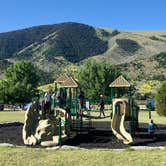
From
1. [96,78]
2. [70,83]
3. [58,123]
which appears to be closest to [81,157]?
[58,123]

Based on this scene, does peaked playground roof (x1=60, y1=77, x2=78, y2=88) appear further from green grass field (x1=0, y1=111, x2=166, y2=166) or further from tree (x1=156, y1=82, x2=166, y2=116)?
tree (x1=156, y1=82, x2=166, y2=116)

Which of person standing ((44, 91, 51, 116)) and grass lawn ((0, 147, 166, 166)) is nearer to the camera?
grass lawn ((0, 147, 166, 166))

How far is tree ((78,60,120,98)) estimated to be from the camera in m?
75.7

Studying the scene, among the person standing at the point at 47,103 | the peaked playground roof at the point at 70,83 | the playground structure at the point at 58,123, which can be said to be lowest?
the playground structure at the point at 58,123

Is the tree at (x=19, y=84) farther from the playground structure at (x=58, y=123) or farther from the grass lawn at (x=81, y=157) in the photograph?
the grass lawn at (x=81, y=157)

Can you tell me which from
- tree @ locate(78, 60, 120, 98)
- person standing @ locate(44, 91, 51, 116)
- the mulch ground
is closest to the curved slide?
the mulch ground

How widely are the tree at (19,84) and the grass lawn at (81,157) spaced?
57503mm

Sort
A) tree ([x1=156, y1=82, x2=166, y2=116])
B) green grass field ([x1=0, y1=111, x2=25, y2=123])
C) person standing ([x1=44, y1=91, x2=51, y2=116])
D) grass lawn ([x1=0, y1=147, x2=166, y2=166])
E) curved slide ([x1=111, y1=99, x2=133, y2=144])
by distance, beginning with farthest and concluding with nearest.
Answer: tree ([x1=156, y1=82, x2=166, y2=116]) → green grass field ([x1=0, y1=111, x2=25, y2=123]) → person standing ([x1=44, y1=91, x2=51, y2=116]) → curved slide ([x1=111, y1=99, x2=133, y2=144]) → grass lawn ([x1=0, y1=147, x2=166, y2=166])

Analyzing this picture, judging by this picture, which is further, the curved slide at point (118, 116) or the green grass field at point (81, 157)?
the curved slide at point (118, 116)

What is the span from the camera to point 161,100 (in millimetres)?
41688

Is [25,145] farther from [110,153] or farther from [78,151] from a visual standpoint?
[110,153]

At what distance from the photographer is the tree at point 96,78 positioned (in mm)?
75688

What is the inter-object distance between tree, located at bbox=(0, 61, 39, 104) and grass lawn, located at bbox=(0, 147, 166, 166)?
57503 millimetres

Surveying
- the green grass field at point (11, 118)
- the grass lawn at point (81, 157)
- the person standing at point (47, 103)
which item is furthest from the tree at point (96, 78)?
the grass lawn at point (81, 157)
